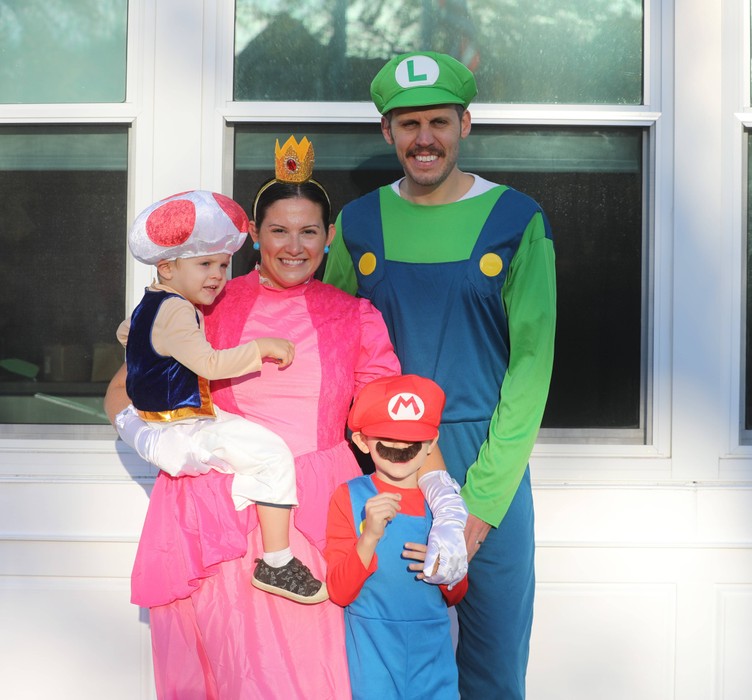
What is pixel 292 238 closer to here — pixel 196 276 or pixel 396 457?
pixel 196 276

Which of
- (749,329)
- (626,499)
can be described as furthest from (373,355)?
(749,329)

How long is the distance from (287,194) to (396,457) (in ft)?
1.89

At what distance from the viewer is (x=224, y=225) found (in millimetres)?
1800

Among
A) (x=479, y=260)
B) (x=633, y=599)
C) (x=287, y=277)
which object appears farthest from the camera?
(x=633, y=599)

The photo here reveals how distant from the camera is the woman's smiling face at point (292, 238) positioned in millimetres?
1877

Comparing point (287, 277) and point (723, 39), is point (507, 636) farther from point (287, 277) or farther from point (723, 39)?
point (723, 39)

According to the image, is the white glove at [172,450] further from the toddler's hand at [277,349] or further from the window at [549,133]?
the window at [549,133]

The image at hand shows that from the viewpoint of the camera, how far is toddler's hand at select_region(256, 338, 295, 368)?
174 centimetres

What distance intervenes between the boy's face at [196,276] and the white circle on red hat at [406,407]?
420mm

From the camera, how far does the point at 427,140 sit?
2010mm

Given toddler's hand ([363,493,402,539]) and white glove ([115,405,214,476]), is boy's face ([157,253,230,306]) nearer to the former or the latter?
white glove ([115,405,214,476])

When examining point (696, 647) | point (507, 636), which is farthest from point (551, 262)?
point (696, 647)

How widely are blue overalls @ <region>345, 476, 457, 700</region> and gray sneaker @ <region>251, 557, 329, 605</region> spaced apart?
0.09 metres

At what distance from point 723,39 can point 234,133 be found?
4.80ft
